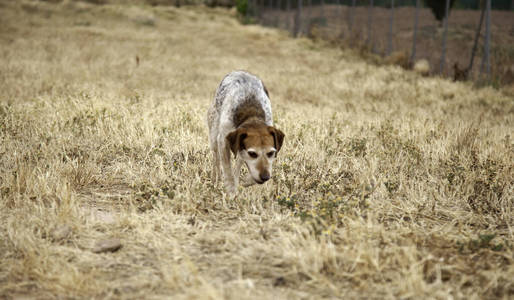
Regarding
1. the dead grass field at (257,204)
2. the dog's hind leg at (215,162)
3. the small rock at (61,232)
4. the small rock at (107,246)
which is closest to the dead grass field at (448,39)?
the dead grass field at (257,204)

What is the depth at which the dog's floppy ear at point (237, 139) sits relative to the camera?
3.86 metres

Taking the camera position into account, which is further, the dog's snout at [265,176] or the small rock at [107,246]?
the dog's snout at [265,176]

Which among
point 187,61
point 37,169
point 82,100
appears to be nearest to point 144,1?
point 187,61

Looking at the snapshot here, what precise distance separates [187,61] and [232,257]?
13.9m

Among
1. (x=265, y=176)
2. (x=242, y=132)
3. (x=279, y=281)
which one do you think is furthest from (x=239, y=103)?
(x=279, y=281)

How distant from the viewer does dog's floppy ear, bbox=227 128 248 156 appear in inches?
152

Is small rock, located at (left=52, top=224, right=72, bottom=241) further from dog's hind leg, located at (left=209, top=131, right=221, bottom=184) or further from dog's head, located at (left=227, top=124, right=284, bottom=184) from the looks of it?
dog's hind leg, located at (left=209, top=131, right=221, bottom=184)

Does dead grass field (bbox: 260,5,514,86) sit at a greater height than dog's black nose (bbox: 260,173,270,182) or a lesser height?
greater

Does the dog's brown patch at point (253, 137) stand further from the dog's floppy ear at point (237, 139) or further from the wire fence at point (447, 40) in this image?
the wire fence at point (447, 40)

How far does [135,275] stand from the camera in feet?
8.92

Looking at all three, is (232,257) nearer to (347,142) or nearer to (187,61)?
(347,142)

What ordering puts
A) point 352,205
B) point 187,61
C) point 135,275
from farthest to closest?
point 187,61 → point 352,205 → point 135,275

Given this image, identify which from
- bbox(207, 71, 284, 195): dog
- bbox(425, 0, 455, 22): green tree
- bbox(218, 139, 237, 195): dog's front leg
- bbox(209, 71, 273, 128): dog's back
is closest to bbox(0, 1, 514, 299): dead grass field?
bbox(218, 139, 237, 195): dog's front leg

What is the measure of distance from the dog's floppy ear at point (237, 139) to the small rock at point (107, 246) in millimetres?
1334
